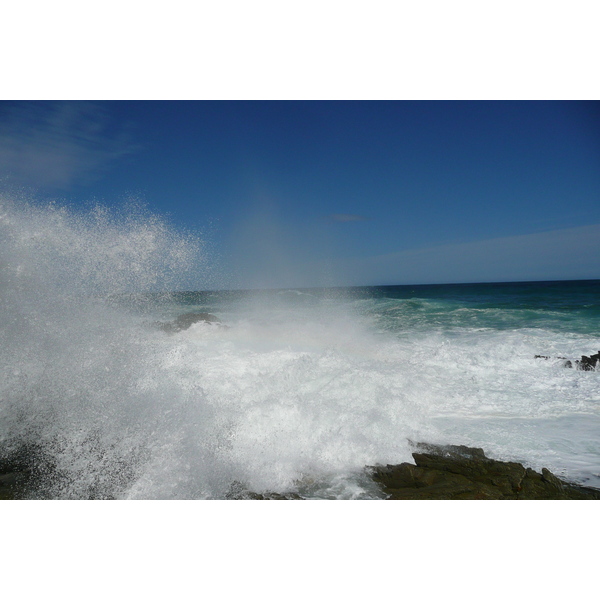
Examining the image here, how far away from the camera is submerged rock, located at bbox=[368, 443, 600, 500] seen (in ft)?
8.14

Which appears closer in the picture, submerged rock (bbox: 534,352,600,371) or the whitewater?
the whitewater

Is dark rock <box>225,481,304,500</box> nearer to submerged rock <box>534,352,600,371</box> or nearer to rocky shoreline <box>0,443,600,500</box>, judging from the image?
rocky shoreline <box>0,443,600,500</box>

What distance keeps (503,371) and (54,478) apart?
606 cm

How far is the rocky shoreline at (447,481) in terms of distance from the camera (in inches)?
97.0

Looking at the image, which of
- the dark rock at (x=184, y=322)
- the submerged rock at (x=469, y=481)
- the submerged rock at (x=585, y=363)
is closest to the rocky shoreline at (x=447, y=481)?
the submerged rock at (x=469, y=481)

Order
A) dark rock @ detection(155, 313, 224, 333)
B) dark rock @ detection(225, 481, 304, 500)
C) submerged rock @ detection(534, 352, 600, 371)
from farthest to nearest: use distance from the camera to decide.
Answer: dark rock @ detection(155, 313, 224, 333), submerged rock @ detection(534, 352, 600, 371), dark rock @ detection(225, 481, 304, 500)

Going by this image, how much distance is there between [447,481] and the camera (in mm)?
2617

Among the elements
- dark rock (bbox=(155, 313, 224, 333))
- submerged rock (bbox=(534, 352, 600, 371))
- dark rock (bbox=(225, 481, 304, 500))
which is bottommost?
dark rock (bbox=(155, 313, 224, 333))

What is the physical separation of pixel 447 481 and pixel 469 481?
0.17 meters

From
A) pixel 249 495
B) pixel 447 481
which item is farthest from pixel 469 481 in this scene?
pixel 249 495

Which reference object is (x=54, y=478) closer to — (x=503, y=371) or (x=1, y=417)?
(x=1, y=417)

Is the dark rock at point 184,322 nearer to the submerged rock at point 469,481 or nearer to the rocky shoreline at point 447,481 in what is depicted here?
the rocky shoreline at point 447,481

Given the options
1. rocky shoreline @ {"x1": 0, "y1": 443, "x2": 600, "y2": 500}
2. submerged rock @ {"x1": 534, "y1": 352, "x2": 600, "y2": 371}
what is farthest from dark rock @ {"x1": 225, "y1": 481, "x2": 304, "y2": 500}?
submerged rock @ {"x1": 534, "y1": 352, "x2": 600, "y2": 371}
